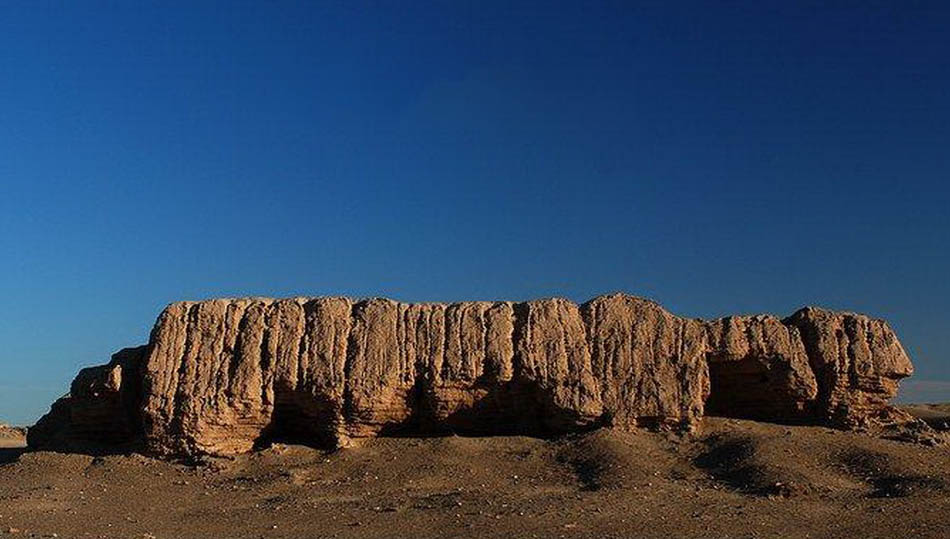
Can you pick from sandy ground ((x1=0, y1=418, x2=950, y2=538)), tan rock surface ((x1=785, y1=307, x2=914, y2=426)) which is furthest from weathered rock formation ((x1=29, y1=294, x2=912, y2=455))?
sandy ground ((x1=0, y1=418, x2=950, y2=538))

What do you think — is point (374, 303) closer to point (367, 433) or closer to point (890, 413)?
point (367, 433)

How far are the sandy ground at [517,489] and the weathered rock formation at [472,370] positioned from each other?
0.62 metres

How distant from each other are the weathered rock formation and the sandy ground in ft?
2.03

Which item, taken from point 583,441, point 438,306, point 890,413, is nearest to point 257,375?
point 438,306

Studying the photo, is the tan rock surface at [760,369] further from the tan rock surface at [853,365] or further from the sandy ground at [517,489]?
the sandy ground at [517,489]

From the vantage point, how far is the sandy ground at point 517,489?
14.6 metres

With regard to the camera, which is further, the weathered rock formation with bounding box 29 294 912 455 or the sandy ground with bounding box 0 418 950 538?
the weathered rock formation with bounding box 29 294 912 455

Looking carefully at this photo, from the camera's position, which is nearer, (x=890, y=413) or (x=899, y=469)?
(x=899, y=469)

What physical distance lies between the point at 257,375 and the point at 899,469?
12336mm

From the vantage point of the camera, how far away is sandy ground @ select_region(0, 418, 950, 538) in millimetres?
14602

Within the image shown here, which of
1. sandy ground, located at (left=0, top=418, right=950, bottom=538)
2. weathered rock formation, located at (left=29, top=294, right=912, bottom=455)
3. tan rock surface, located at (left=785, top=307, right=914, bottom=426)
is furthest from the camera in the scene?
tan rock surface, located at (left=785, top=307, right=914, bottom=426)

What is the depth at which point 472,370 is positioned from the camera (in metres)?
19.7

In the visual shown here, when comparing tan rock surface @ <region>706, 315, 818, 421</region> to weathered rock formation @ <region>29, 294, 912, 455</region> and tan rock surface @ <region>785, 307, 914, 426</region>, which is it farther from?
tan rock surface @ <region>785, 307, 914, 426</region>

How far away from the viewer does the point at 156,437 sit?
19750 millimetres
